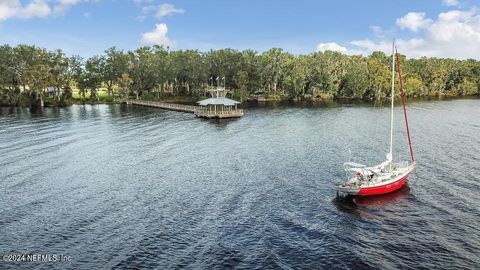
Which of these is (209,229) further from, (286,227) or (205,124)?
(205,124)

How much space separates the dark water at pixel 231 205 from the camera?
34.9 meters

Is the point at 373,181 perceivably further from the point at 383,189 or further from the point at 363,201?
the point at 363,201

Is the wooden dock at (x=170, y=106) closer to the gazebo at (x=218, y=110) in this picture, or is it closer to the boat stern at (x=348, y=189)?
the gazebo at (x=218, y=110)

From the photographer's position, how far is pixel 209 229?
40.0 meters

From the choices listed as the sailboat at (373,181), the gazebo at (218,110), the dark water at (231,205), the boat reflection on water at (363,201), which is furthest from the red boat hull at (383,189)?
the gazebo at (218,110)

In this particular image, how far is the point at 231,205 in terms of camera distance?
153ft

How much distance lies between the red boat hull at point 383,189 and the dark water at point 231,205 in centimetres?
98

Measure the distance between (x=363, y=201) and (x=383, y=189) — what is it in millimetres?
3638

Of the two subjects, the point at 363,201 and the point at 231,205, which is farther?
the point at 363,201

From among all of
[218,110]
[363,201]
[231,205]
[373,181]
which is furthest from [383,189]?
[218,110]

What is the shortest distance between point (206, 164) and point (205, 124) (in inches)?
1976

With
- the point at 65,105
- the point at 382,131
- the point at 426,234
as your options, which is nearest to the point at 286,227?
the point at 426,234

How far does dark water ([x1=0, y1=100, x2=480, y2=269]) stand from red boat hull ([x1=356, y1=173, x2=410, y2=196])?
98 cm

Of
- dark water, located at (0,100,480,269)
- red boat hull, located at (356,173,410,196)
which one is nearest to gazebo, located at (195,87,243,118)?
dark water, located at (0,100,480,269)
